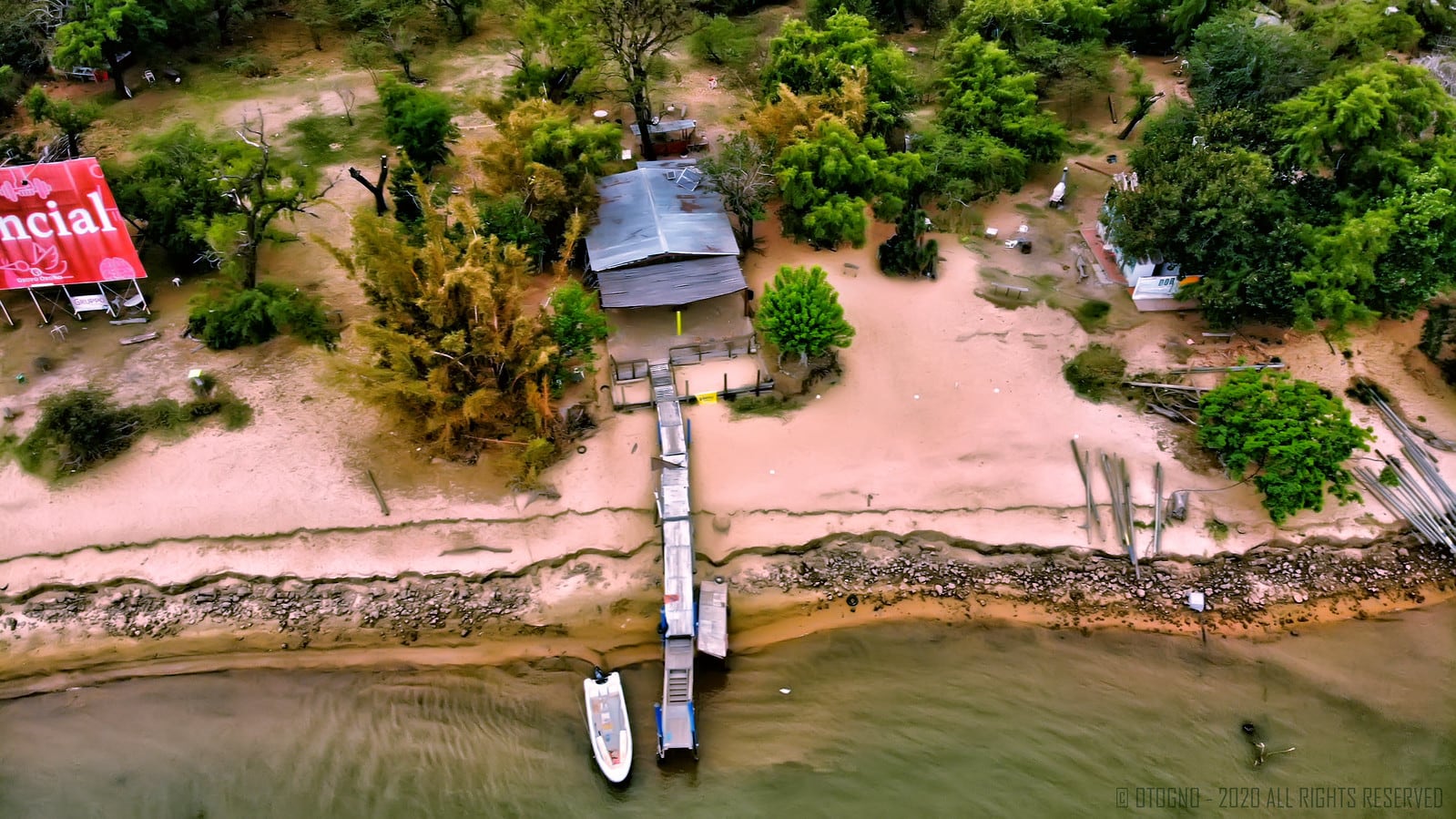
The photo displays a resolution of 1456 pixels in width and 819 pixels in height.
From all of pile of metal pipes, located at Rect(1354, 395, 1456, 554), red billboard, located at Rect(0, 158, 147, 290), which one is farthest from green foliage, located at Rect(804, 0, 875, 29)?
red billboard, located at Rect(0, 158, 147, 290)

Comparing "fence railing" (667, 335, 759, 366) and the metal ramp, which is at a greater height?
"fence railing" (667, 335, 759, 366)

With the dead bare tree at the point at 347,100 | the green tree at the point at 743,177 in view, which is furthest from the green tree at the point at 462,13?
the green tree at the point at 743,177

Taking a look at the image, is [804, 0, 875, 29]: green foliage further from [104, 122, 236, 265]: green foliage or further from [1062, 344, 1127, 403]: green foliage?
[104, 122, 236, 265]: green foliage

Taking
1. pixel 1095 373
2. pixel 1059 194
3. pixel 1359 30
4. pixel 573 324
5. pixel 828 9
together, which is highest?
pixel 828 9

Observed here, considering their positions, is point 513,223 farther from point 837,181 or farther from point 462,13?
point 462,13

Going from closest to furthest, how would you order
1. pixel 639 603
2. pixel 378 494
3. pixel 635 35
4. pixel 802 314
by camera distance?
pixel 639 603 → pixel 378 494 → pixel 802 314 → pixel 635 35

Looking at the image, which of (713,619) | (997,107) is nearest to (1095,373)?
(997,107)
